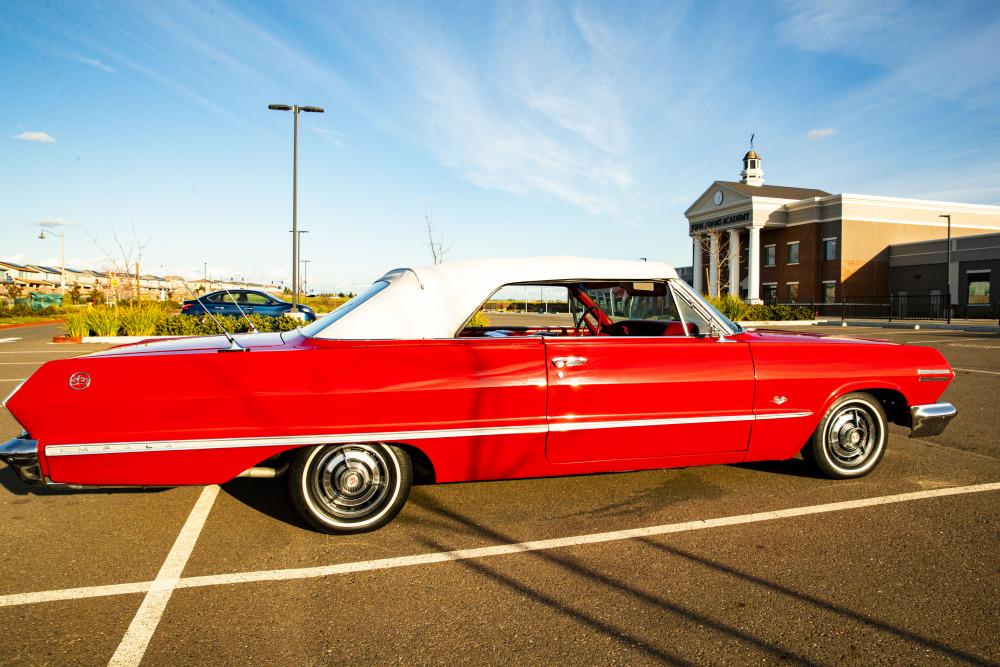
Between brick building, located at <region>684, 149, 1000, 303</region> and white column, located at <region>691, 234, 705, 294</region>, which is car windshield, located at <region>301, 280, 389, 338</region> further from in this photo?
white column, located at <region>691, 234, 705, 294</region>

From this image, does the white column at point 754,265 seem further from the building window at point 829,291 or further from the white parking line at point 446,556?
the white parking line at point 446,556

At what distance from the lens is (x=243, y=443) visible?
3.21 m

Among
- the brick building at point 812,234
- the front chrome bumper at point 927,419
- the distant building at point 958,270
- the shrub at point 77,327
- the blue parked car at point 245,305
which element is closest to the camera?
the front chrome bumper at point 927,419

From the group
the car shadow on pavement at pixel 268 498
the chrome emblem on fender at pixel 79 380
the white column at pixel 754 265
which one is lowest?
the car shadow on pavement at pixel 268 498

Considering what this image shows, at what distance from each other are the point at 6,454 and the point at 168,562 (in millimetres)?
924

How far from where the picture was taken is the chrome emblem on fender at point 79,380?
3.05m

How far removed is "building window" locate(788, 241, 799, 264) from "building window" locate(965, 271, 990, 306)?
1058cm

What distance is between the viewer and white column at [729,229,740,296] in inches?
1901

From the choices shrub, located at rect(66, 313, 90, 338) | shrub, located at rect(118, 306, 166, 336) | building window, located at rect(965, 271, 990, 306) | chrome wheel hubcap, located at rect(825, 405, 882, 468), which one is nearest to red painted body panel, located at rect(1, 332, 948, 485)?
chrome wheel hubcap, located at rect(825, 405, 882, 468)

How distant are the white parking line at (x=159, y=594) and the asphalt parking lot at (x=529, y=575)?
11mm

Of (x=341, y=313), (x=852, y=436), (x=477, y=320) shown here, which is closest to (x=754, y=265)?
(x=852, y=436)

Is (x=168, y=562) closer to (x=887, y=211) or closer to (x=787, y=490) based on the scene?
(x=787, y=490)

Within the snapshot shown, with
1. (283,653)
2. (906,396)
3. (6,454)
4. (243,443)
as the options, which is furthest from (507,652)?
(906,396)

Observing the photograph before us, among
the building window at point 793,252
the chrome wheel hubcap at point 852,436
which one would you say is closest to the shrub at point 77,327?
the chrome wheel hubcap at point 852,436
